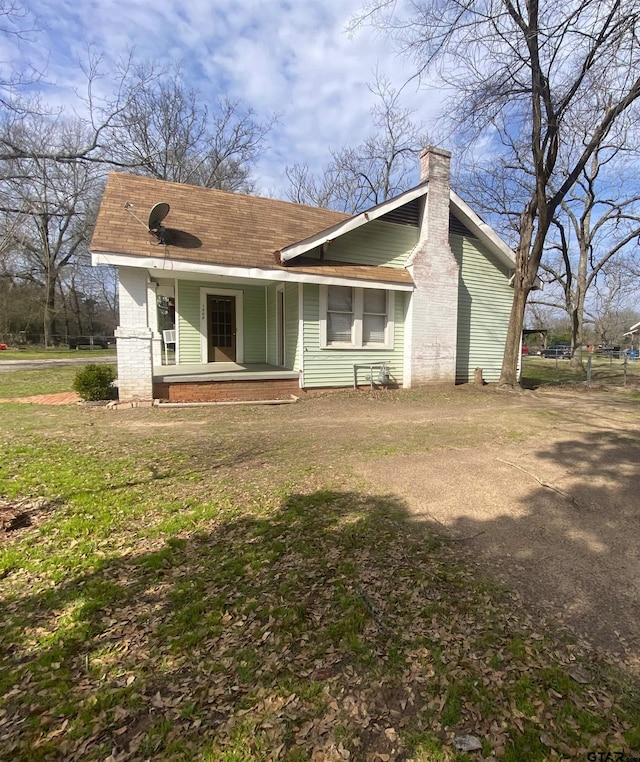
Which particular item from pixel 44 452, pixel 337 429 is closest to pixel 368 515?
pixel 337 429

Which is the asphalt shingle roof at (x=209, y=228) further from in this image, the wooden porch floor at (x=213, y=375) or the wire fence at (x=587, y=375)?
the wire fence at (x=587, y=375)

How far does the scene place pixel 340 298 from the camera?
10.5m

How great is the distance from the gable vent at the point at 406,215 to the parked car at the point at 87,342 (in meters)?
32.3

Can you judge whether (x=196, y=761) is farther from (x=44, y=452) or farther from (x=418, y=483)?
(x=44, y=452)

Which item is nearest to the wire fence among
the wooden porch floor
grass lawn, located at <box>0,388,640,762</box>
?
the wooden porch floor

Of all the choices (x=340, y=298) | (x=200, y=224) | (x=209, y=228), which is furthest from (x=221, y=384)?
(x=200, y=224)

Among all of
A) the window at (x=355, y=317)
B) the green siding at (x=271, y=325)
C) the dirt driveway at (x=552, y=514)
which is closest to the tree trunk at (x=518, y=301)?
the window at (x=355, y=317)

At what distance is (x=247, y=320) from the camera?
40.4 feet

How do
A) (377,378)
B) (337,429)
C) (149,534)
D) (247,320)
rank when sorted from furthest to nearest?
(247,320) → (377,378) → (337,429) → (149,534)

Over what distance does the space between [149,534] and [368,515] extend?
6.01 ft

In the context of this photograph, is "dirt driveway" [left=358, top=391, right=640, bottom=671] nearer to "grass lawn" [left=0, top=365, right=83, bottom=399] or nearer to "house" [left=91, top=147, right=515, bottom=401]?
"house" [left=91, top=147, right=515, bottom=401]

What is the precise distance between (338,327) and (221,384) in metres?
3.42

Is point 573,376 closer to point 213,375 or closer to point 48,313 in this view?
point 213,375

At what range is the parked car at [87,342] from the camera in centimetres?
3456
